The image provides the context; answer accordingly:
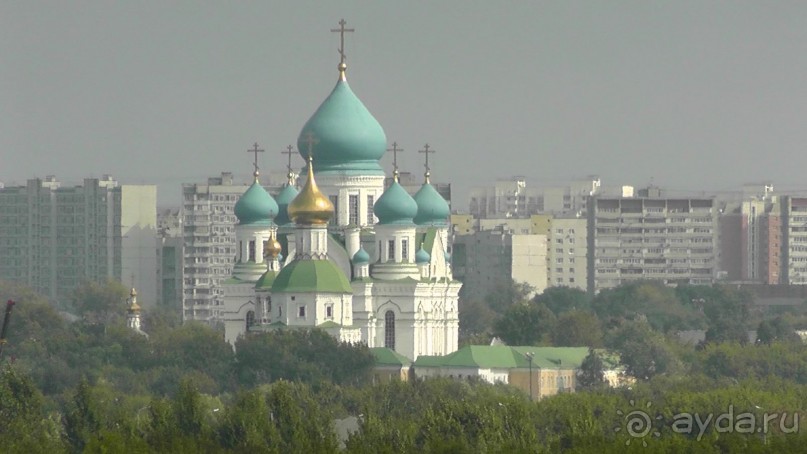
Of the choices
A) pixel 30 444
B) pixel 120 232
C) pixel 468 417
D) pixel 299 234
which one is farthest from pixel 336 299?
pixel 120 232

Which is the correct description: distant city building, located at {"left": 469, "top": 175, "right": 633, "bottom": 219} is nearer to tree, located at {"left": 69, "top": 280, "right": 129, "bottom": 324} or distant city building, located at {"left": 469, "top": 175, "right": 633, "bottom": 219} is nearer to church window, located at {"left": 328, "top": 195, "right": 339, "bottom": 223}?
tree, located at {"left": 69, "top": 280, "right": 129, "bottom": 324}

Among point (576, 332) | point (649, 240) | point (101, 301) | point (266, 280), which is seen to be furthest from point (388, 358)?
point (649, 240)

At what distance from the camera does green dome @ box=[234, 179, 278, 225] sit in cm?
7769

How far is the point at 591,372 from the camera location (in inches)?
3024

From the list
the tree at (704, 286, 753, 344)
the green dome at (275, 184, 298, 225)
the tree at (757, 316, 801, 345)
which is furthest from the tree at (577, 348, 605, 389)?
the tree at (757, 316, 801, 345)

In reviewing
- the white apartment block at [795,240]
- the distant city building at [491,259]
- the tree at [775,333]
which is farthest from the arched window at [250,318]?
the white apartment block at [795,240]

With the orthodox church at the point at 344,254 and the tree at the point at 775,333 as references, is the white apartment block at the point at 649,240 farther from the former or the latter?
the orthodox church at the point at 344,254

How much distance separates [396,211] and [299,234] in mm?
2888

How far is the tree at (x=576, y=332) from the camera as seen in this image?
8462 cm

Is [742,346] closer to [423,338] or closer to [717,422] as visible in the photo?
[423,338]

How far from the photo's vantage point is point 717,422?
55219 millimetres

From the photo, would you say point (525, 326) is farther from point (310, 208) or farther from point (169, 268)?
point (169, 268)

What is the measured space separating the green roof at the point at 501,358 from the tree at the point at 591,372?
207mm

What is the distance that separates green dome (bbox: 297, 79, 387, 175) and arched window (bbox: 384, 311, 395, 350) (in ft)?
10.4
